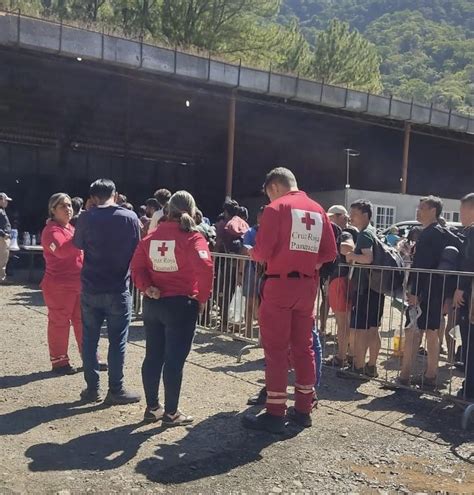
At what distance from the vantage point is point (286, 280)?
457 cm

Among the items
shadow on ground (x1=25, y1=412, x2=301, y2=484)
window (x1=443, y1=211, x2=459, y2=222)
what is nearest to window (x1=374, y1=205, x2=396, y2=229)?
window (x1=443, y1=211, x2=459, y2=222)

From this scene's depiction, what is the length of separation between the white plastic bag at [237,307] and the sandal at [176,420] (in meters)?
3.38

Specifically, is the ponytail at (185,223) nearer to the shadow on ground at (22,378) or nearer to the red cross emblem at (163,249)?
the red cross emblem at (163,249)

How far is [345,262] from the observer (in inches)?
255

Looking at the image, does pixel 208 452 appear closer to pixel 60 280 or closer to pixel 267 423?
pixel 267 423

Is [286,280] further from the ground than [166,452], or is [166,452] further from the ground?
[286,280]

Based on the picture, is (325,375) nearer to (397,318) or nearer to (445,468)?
(445,468)

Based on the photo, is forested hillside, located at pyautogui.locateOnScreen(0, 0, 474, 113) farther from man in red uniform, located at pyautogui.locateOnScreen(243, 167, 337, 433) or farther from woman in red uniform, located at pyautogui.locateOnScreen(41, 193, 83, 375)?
man in red uniform, located at pyautogui.locateOnScreen(243, 167, 337, 433)

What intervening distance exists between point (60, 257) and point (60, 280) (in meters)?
0.25

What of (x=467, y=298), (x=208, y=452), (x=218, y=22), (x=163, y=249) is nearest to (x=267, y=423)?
(x=208, y=452)

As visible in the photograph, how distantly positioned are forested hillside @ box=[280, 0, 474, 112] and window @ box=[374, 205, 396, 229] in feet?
200

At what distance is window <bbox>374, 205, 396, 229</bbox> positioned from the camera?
23.7m

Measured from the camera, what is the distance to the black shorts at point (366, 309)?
6.12 m

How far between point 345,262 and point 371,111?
1601 centimetres
